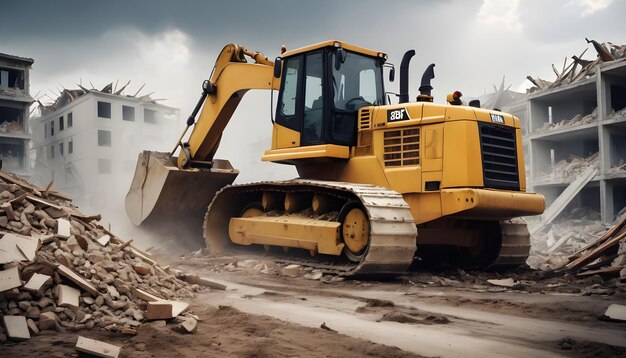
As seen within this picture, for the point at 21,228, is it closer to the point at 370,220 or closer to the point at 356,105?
the point at 370,220

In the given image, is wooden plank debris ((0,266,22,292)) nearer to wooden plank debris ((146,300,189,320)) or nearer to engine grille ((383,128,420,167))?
wooden plank debris ((146,300,189,320))

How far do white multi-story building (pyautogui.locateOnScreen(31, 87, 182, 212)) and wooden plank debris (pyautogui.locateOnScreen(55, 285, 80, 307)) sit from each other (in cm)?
3739

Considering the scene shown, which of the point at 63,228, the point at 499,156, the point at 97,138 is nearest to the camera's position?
the point at 63,228

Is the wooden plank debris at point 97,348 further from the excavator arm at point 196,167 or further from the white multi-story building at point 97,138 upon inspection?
the white multi-story building at point 97,138

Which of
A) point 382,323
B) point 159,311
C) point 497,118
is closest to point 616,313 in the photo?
point 382,323

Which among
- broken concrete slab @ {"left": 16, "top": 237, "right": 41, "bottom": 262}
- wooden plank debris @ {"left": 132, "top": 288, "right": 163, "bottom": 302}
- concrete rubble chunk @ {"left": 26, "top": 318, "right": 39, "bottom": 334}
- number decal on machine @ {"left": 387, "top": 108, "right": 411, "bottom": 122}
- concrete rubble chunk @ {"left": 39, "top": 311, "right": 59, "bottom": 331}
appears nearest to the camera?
concrete rubble chunk @ {"left": 26, "top": 318, "right": 39, "bottom": 334}

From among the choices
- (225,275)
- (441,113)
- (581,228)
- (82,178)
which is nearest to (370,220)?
(441,113)

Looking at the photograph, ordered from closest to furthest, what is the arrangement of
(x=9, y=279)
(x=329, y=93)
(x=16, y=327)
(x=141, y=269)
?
(x=16, y=327), (x=9, y=279), (x=141, y=269), (x=329, y=93)

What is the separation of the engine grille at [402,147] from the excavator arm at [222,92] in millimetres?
3060

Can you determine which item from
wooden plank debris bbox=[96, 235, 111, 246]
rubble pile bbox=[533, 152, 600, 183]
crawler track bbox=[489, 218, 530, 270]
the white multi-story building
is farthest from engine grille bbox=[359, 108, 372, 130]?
the white multi-story building

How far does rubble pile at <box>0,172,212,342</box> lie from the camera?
5523mm

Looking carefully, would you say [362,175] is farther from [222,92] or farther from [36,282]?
[36,282]

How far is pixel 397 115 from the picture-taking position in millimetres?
9805

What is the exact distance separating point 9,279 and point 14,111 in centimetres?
3910
